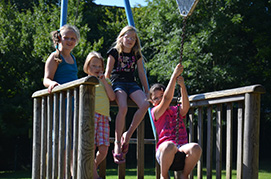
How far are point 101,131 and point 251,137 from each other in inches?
61.7

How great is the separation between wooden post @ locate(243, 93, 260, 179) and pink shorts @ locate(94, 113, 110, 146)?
1.46 meters

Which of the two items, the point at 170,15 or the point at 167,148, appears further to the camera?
the point at 170,15

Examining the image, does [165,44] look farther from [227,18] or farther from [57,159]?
[57,159]

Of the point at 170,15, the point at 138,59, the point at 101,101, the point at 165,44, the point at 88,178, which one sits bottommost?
the point at 88,178

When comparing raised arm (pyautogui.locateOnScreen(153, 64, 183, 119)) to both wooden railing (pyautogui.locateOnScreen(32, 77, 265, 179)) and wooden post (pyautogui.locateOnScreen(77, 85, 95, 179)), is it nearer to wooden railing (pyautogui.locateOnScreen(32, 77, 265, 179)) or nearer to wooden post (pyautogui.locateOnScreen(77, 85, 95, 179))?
wooden railing (pyautogui.locateOnScreen(32, 77, 265, 179))

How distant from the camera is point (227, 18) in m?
16.4

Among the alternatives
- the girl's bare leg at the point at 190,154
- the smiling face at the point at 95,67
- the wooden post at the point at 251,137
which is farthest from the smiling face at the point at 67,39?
the wooden post at the point at 251,137

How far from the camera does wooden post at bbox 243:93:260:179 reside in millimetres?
3641

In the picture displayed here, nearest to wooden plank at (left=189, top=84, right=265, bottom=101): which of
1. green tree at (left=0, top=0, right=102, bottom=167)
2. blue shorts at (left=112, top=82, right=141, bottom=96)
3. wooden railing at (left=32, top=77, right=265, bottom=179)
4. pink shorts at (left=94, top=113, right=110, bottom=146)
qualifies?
wooden railing at (left=32, top=77, right=265, bottom=179)

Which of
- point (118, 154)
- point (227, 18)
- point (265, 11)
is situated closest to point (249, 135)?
point (118, 154)

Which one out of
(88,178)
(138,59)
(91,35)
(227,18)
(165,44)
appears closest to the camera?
(88,178)

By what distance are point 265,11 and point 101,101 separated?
15582mm

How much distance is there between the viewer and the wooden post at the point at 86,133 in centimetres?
335

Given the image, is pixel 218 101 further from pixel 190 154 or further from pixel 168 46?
pixel 168 46
